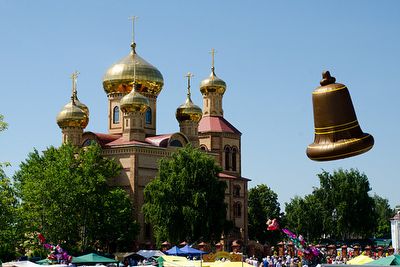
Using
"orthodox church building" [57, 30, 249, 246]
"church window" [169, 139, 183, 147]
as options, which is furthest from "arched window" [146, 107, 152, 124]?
"church window" [169, 139, 183, 147]

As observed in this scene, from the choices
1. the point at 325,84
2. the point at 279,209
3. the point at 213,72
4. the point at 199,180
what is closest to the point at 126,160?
the point at 199,180

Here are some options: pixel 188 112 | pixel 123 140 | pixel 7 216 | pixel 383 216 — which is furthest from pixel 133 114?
pixel 383 216

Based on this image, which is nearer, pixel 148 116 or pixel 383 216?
pixel 148 116

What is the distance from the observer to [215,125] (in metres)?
65.1

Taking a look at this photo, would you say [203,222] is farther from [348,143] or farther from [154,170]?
[348,143]

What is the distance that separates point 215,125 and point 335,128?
60.3 metres

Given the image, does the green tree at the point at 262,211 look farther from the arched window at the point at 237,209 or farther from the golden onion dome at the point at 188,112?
the golden onion dome at the point at 188,112

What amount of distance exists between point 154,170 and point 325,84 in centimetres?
5031

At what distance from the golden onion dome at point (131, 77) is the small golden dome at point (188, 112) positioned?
2194mm

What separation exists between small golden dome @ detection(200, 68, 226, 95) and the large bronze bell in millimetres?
61646

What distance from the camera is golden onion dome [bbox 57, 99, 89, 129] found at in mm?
55531

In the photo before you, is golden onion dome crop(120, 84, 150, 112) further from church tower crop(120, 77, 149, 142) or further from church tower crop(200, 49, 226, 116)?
church tower crop(200, 49, 226, 116)

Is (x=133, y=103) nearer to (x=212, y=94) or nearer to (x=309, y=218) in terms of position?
(x=212, y=94)

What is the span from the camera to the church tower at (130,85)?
5881 centimetres
